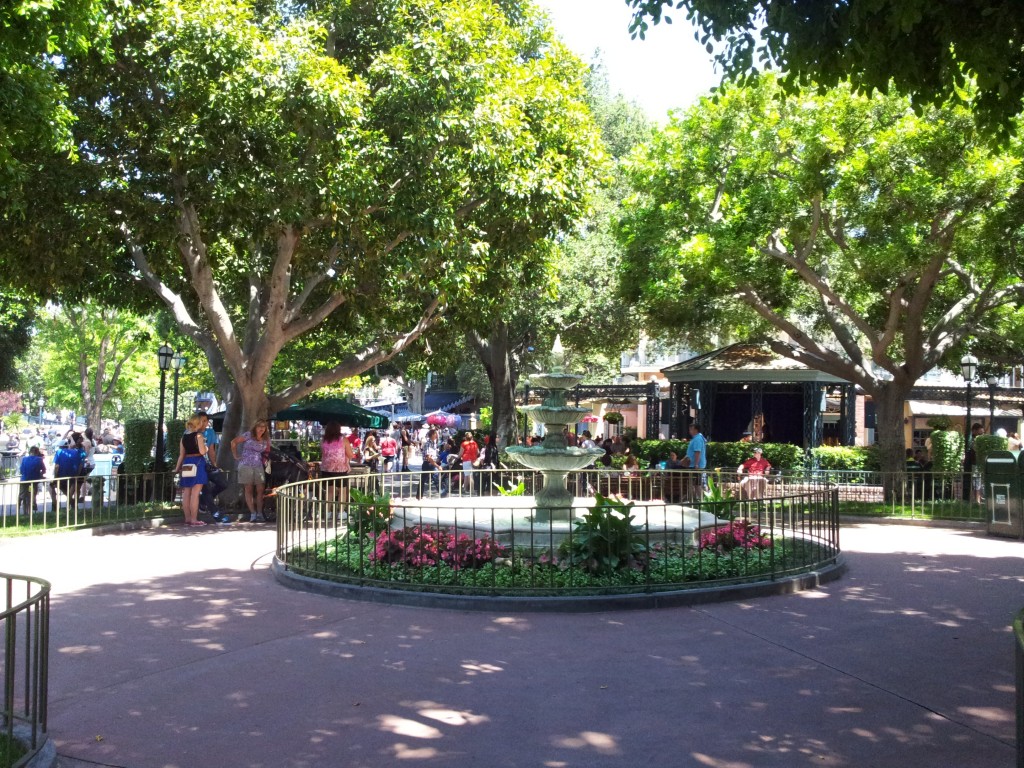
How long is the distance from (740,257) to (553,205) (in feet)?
15.3

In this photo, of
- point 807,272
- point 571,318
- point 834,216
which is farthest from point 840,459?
point 571,318

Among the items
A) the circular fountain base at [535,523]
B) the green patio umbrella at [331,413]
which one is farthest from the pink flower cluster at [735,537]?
the green patio umbrella at [331,413]

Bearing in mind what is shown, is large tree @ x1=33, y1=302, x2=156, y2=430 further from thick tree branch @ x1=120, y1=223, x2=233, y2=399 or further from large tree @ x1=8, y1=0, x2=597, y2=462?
large tree @ x1=8, y1=0, x2=597, y2=462

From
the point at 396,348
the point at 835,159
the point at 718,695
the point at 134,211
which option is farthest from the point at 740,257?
the point at 718,695

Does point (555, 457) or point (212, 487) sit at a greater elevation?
point (555, 457)

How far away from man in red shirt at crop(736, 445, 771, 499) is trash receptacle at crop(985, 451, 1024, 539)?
3.39 metres

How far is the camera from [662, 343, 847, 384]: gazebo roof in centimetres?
2733

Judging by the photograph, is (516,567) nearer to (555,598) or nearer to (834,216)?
(555,598)

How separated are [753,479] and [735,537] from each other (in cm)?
516

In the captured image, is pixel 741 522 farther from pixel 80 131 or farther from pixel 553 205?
pixel 80 131

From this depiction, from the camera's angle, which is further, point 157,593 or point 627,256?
point 627,256

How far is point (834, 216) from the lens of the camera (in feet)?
64.0

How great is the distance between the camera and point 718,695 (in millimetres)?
6176

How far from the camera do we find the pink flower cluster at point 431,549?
31.8 ft
